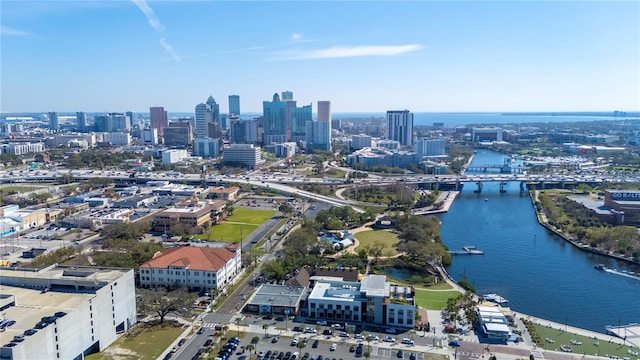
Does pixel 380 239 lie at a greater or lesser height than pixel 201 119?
lesser

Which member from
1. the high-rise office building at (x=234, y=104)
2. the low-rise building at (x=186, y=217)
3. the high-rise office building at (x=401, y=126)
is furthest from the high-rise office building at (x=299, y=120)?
the low-rise building at (x=186, y=217)

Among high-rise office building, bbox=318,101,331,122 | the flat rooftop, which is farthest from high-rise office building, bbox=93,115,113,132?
the flat rooftop

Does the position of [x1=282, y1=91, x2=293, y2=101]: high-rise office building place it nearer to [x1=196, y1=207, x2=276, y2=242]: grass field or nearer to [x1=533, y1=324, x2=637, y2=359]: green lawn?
[x1=196, y1=207, x2=276, y2=242]: grass field

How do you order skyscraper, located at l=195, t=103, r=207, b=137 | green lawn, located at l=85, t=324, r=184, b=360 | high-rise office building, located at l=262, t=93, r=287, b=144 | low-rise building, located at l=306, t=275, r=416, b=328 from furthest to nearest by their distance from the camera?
high-rise office building, located at l=262, t=93, r=287, b=144 < skyscraper, located at l=195, t=103, r=207, b=137 < low-rise building, located at l=306, t=275, r=416, b=328 < green lawn, located at l=85, t=324, r=184, b=360

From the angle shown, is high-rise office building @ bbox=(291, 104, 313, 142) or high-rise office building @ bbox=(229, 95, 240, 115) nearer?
high-rise office building @ bbox=(291, 104, 313, 142)

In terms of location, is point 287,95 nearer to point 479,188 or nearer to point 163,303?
point 479,188

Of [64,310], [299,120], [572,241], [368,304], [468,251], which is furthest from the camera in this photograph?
[299,120]

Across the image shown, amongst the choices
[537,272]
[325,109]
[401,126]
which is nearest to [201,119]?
[325,109]
